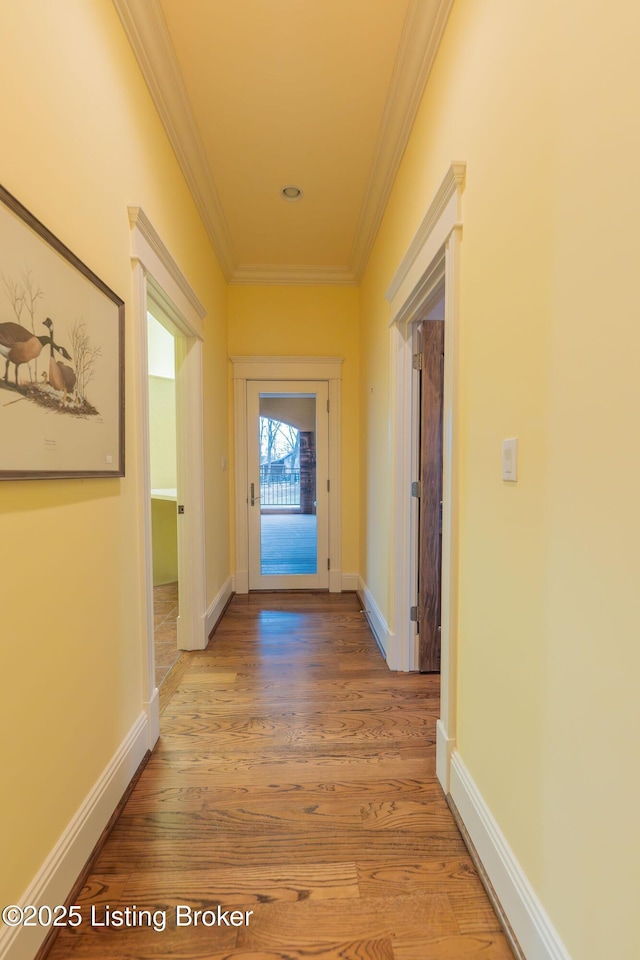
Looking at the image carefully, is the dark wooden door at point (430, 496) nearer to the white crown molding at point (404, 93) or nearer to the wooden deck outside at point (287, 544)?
the white crown molding at point (404, 93)

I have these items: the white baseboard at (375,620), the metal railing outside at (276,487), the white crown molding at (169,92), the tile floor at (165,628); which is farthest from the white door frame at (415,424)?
the metal railing outside at (276,487)

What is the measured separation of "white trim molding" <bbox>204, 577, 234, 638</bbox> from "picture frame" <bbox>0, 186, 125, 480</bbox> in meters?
1.73

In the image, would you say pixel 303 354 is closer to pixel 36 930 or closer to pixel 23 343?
pixel 23 343

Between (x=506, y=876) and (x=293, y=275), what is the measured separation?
12.9 feet

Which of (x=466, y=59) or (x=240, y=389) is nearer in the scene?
(x=466, y=59)

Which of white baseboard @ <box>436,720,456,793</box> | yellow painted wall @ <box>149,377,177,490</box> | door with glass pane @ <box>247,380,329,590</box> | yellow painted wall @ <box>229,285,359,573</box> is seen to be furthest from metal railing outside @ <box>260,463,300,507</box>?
white baseboard @ <box>436,720,456,793</box>

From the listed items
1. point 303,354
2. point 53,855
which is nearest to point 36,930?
point 53,855

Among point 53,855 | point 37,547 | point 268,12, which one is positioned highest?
point 268,12

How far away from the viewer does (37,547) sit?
42.0 inches

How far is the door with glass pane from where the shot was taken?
379cm

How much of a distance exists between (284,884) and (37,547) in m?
1.22

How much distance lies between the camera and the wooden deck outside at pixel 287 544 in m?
3.86

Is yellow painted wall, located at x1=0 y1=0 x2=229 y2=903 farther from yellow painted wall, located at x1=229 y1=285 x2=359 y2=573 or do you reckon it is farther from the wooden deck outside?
the wooden deck outside

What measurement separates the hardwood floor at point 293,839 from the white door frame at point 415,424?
0.27 m
